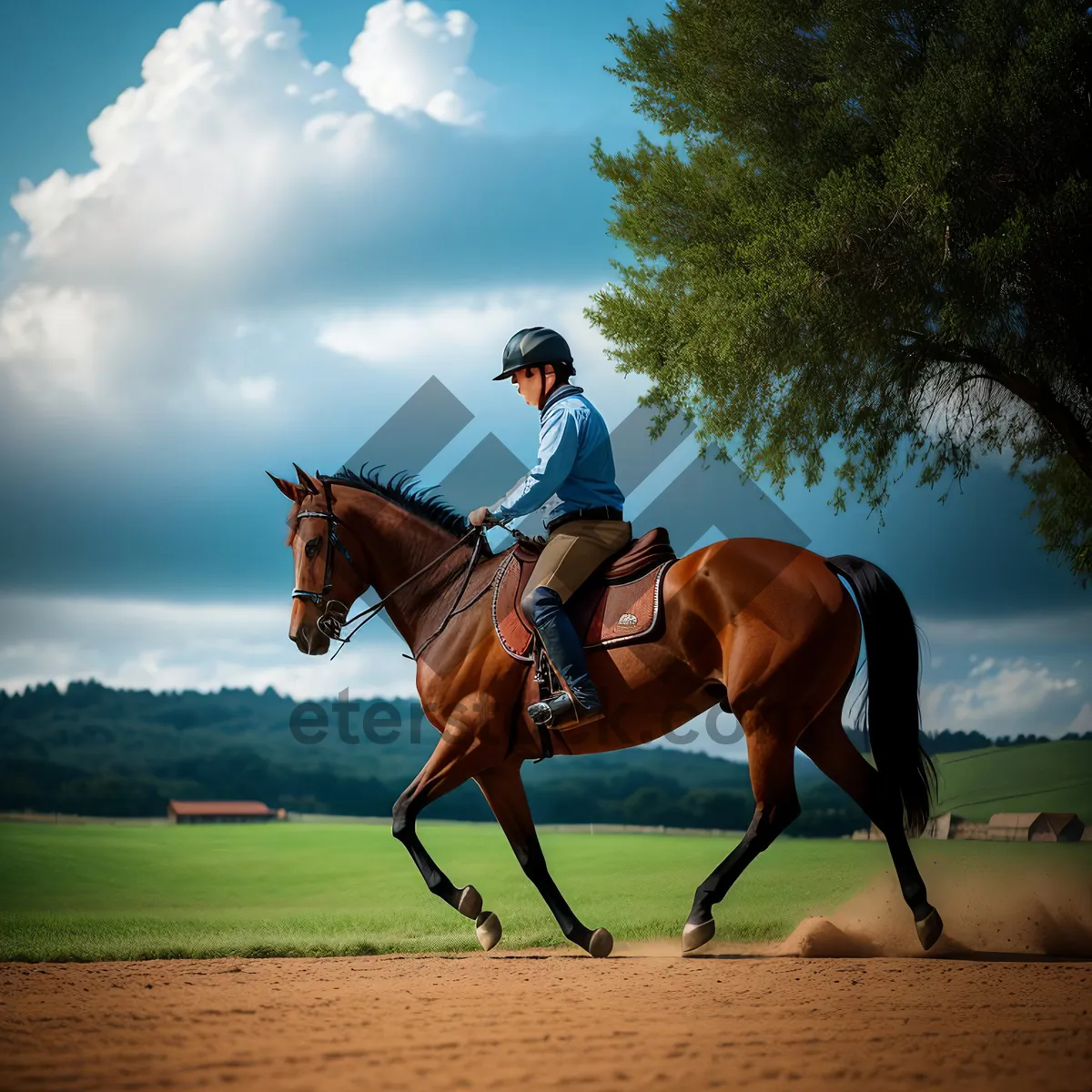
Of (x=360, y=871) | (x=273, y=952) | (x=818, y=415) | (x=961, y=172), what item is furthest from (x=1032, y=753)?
(x=273, y=952)

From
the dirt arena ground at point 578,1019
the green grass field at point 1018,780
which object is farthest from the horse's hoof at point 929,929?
the green grass field at point 1018,780

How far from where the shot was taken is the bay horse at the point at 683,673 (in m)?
5.52

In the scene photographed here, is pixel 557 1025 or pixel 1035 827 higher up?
pixel 557 1025

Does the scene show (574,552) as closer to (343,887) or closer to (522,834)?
(522,834)

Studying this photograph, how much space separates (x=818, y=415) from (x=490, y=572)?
486cm

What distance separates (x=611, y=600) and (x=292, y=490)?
2068mm

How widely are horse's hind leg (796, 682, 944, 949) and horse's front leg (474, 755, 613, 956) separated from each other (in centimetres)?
160

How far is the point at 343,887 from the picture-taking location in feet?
29.6

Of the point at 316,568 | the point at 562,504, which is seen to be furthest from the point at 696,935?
the point at 316,568

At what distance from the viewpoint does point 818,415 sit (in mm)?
9914

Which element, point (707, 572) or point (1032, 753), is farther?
point (1032, 753)

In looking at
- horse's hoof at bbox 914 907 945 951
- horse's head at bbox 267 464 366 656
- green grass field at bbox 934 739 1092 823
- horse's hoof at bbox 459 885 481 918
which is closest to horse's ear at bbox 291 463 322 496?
horse's head at bbox 267 464 366 656

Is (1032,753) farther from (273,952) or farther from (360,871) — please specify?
(273,952)

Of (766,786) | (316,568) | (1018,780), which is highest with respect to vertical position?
(316,568)
